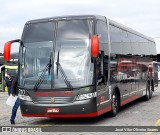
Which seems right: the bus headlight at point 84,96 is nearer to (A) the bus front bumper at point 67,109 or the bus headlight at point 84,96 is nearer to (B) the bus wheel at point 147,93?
(A) the bus front bumper at point 67,109

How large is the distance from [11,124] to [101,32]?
12.6 feet

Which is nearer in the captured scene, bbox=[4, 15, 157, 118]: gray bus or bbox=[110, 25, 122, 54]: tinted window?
bbox=[4, 15, 157, 118]: gray bus

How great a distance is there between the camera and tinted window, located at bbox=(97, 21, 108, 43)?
11816 millimetres

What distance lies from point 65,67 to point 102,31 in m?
1.95

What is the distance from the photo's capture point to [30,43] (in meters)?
11.6

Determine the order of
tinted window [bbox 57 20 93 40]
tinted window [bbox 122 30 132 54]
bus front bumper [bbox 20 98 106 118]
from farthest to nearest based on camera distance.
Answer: tinted window [bbox 122 30 132 54]
tinted window [bbox 57 20 93 40]
bus front bumper [bbox 20 98 106 118]

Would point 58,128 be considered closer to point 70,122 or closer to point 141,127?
point 70,122

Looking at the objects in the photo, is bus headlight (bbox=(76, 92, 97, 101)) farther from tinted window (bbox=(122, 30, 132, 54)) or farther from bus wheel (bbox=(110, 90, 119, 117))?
tinted window (bbox=(122, 30, 132, 54))

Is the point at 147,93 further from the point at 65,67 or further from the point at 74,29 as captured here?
A: the point at 65,67

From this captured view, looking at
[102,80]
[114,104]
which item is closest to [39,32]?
[102,80]

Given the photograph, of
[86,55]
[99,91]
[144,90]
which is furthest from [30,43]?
[144,90]

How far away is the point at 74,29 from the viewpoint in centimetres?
1144

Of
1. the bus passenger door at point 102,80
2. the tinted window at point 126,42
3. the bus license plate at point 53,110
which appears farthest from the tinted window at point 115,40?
the bus license plate at point 53,110

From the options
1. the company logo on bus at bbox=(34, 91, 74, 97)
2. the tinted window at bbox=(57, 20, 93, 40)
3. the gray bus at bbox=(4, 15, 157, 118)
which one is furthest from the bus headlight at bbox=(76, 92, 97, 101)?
the tinted window at bbox=(57, 20, 93, 40)
